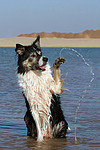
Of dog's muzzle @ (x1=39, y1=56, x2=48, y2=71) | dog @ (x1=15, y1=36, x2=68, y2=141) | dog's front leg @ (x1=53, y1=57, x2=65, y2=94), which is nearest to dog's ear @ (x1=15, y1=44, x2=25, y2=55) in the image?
dog @ (x1=15, y1=36, x2=68, y2=141)

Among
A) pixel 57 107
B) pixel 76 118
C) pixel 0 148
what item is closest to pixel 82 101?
pixel 76 118

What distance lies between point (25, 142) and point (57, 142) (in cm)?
57

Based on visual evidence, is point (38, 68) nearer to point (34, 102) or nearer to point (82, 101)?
point (34, 102)

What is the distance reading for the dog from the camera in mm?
6566

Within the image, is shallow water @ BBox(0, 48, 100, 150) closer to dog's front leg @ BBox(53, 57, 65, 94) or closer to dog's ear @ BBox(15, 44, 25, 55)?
dog's front leg @ BBox(53, 57, 65, 94)

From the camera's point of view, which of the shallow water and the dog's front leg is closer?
the dog's front leg

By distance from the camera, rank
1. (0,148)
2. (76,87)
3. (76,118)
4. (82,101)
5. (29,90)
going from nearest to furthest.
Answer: (0,148)
(29,90)
(76,118)
(82,101)
(76,87)

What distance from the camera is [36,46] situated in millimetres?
6738

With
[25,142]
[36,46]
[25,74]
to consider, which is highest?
[36,46]

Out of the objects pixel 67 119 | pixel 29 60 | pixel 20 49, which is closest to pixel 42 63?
pixel 29 60

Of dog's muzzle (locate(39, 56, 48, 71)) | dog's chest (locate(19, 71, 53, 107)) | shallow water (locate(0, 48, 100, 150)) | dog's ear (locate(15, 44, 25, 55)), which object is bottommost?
shallow water (locate(0, 48, 100, 150))

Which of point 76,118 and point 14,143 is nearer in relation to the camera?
point 14,143

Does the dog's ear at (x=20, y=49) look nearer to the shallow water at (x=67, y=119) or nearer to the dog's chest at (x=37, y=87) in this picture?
the dog's chest at (x=37, y=87)

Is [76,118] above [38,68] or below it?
below
